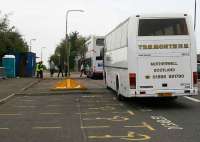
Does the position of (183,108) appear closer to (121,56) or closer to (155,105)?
(155,105)

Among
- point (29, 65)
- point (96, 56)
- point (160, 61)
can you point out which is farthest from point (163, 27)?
point (29, 65)

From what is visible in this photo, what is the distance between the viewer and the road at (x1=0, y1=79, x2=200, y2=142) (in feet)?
38.6

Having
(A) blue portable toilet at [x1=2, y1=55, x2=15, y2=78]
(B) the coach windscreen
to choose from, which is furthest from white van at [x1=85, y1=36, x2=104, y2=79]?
(B) the coach windscreen

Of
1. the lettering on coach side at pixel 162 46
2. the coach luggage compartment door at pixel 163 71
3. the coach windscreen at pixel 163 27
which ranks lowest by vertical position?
the coach luggage compartment door at pixel 163 71

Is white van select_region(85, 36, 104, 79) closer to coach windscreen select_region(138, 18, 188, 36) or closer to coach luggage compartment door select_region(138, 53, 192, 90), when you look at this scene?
coach windscreen select_region(138, 18, 188, 36)

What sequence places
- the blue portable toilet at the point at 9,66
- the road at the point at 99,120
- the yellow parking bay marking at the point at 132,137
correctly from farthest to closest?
the blue portable toilet at the point at 9,66 < the road at the point at 99,120 < the yellow parking bay marking at the point at 132,137

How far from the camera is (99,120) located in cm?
1498

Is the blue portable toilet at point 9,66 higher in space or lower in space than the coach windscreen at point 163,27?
lower

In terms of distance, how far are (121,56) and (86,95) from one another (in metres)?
5.42

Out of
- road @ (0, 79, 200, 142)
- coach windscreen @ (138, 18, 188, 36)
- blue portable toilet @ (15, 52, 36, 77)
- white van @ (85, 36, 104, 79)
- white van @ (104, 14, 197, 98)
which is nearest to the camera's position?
road @ (0, 79, 200, 142)

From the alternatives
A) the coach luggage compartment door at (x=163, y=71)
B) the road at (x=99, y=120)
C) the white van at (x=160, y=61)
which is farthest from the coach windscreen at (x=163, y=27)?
the road at (x=99, y=120)

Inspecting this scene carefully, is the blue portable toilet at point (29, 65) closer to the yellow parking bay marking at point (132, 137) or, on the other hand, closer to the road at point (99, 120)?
the road at point (99, 120)

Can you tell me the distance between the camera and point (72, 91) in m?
27.0

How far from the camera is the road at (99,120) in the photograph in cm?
1177
